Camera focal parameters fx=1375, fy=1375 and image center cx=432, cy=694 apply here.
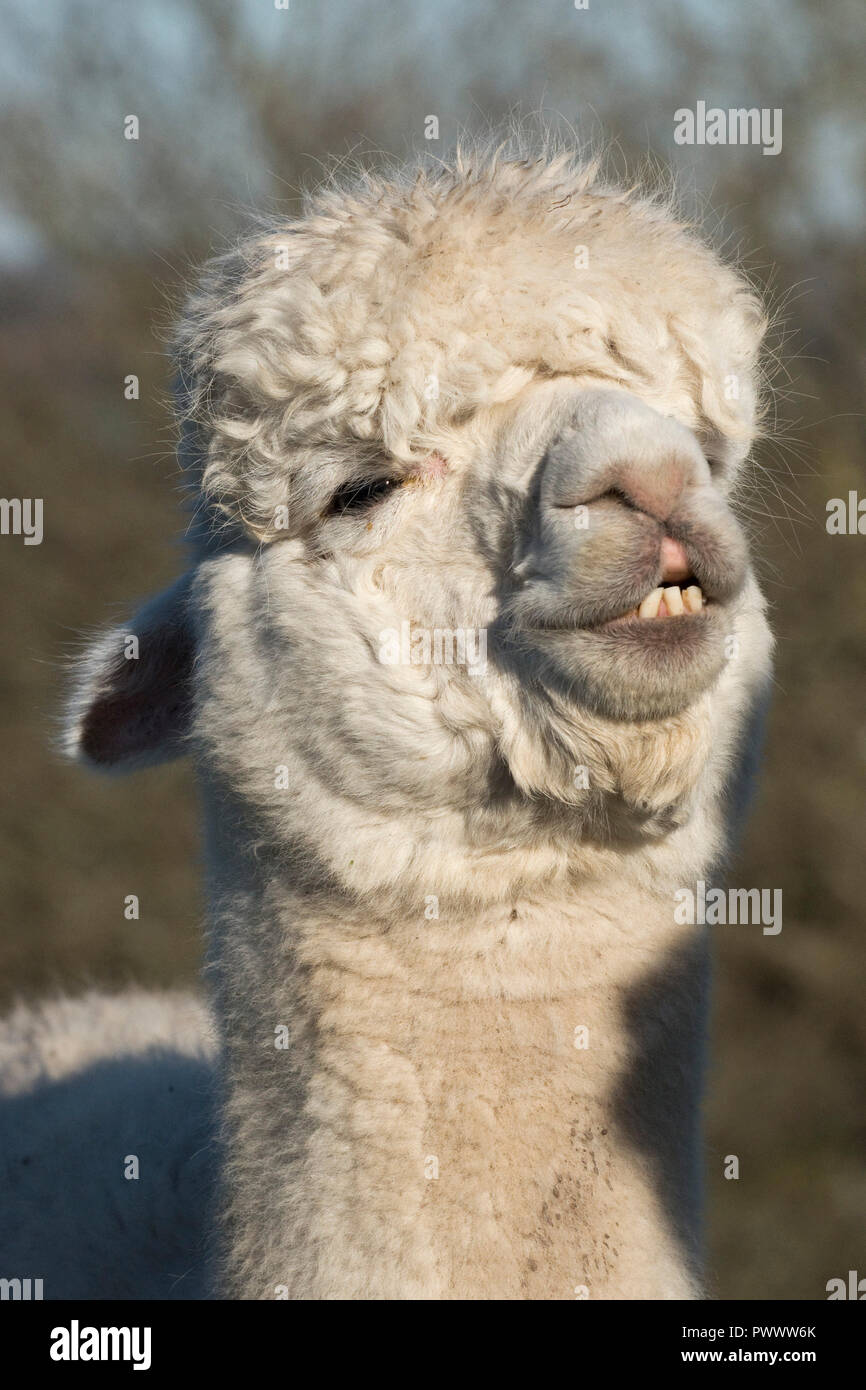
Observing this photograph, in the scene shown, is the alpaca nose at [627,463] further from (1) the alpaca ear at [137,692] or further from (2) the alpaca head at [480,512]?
(1) the alpaca ear at [137,692]

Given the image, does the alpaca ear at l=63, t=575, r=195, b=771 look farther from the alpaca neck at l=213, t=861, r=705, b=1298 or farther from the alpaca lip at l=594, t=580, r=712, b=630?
the alpaca lip at l=594, t=580, r=712, b=630

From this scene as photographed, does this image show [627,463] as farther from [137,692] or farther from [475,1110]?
[137,692]

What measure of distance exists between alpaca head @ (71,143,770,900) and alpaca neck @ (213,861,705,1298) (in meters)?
0.22

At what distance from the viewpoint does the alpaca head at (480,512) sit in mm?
2064

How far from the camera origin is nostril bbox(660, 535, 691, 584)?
6.67ft

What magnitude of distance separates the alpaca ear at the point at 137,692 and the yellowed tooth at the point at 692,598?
1193 millimetres

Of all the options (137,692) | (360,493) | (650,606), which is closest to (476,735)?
(650,606)

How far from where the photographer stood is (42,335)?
10.5 m

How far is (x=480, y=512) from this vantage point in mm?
2223

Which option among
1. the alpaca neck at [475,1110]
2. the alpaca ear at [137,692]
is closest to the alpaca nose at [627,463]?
the alpaca neck at [475,1110]

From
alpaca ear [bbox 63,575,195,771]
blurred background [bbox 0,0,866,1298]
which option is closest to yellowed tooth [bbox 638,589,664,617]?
alpaca ear [bbox 63,575,195,771]

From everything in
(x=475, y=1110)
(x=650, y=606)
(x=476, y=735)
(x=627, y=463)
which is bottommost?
(x=475, y=1110)

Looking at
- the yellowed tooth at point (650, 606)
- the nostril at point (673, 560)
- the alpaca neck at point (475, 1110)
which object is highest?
the nostril at point (673, 560)

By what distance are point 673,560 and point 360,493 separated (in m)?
0.60
